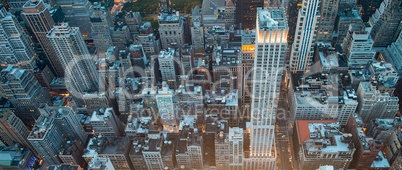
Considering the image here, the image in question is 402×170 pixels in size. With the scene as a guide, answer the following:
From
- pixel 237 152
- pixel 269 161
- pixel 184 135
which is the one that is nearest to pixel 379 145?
pixel 269 161

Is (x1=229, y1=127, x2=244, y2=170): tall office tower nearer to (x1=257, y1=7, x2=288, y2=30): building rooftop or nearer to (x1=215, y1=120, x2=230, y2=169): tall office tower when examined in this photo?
(x1=215, y1=120, x2=230, y2=169): tall office tower

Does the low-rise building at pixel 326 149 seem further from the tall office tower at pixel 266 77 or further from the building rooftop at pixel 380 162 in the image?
the tall office tower at pixel 266 77

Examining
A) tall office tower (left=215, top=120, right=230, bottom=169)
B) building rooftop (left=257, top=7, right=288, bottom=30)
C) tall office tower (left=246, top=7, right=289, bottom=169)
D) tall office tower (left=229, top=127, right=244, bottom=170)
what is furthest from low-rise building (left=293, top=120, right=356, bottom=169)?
building rooftop (left=257, top=7, right=288, bottom=30)

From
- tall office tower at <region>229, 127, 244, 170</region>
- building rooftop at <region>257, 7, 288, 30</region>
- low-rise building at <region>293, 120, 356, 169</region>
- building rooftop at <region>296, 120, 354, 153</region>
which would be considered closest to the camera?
building rooftop at <region>257, 7, 288, 30</region>

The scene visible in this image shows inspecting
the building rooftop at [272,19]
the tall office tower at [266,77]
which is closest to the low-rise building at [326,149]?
the tall office tower at [266,77]

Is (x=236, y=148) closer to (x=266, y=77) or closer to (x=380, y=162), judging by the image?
(x=266, y=77)

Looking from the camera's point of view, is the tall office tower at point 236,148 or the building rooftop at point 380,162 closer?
the tall office tower at point 236,148
